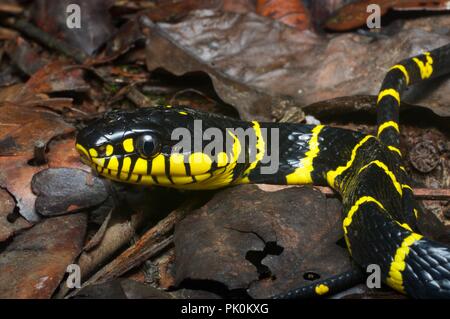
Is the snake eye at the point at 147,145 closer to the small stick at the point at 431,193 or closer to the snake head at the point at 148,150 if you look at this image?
the snake head at the point at 148,150

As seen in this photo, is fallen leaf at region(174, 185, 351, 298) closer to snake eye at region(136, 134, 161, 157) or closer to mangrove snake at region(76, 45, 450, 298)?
mangrove snake at region(76, 45, 450, 298)

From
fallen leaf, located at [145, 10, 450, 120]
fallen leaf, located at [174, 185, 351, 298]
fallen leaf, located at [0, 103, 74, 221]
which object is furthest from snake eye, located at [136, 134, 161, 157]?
fallen leaf, located at [145, 10, 450, 120]

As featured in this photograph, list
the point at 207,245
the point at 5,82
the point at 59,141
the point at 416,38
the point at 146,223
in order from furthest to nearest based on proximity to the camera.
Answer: the point at 5,82 < the point at 416,38 < the point at 59,141 < the point at 146,223 < the point at 207,245

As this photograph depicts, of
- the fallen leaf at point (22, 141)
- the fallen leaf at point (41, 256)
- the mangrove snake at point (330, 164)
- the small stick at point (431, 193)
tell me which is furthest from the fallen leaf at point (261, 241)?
the fallen leaf at point (22, 141)

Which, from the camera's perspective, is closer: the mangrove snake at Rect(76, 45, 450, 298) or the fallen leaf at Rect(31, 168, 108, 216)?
the mangrove snake at Rect(76, 45, 450, 298)

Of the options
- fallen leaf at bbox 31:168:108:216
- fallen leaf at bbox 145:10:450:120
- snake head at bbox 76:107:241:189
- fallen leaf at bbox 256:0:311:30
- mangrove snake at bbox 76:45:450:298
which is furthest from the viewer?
fallen leaf at bbox 256:0:311:30

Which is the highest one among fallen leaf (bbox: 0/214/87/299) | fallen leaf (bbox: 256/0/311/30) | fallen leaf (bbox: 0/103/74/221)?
fallen leaf (bbox: 256/0/311/30)
